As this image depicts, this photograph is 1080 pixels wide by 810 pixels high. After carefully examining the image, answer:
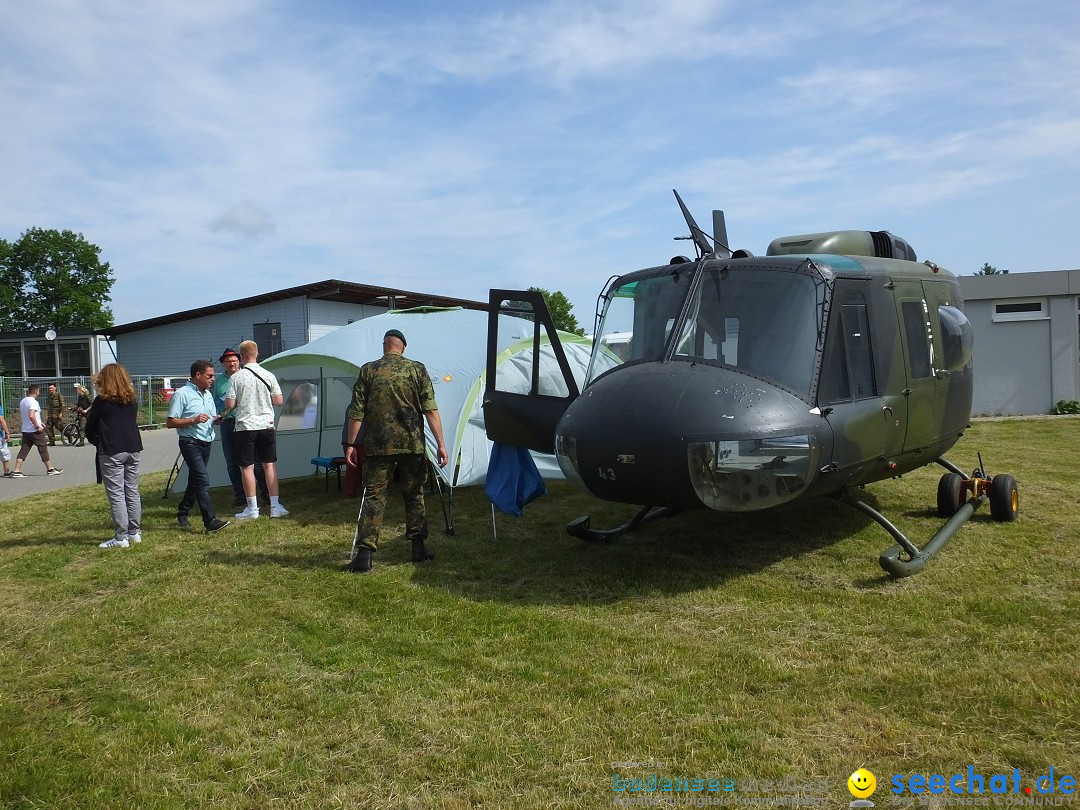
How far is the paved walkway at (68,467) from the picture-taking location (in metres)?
12.3

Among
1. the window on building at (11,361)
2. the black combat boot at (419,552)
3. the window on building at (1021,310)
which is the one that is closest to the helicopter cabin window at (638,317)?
the black combat boot at (419,552)

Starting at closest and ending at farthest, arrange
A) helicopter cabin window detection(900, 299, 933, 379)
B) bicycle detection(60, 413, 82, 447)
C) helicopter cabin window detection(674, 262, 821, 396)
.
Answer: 1. helicopter cabin window detection(674, 262, 821, 396)
2. helicopter cabin window detection(900, 299, 933, 379)
3. bicycle detection(60, 413, 82, 447)

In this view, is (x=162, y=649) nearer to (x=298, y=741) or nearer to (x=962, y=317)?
(x=298, y=741)

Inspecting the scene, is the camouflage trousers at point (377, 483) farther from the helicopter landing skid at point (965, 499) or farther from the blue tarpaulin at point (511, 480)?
the helicopter landing skid at point (965, 499)

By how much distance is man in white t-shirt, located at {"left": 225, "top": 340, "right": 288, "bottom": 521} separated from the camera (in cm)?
847

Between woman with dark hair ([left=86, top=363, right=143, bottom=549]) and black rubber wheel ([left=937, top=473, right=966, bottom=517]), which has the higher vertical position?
woman with dark hair ([left=86, top=363, right=143, bottom=549])

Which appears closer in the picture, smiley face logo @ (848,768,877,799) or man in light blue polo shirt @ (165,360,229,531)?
smiley face logo @ (848,768,877,799)

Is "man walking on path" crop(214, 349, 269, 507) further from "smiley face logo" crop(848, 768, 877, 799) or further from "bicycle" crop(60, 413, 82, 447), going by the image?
"bicycle" crop(60, 413, 82, 447)

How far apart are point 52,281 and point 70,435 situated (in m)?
53.5

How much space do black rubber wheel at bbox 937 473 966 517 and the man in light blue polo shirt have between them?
269 inches

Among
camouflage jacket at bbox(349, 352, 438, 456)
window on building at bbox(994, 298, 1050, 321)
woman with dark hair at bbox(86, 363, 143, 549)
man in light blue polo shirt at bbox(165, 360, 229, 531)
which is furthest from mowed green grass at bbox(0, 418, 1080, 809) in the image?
window on building at bbox(994, 298, 1050, 321)

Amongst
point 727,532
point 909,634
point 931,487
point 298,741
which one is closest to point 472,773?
point 298,741

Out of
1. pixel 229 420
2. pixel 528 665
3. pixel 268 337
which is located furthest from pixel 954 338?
pixel 268 337

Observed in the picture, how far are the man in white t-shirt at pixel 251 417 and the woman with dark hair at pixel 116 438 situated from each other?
1.13 metres
